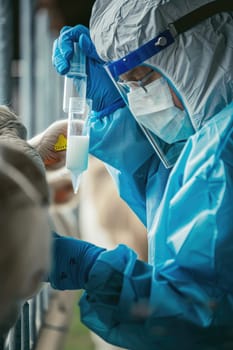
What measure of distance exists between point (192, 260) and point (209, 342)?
0.58 feet

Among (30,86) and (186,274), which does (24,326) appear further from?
(30,86)

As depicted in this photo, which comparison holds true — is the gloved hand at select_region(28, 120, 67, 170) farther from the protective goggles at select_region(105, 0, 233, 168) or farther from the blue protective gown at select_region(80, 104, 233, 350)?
the blue protective gown at select_region(80, 104, 233, 350)

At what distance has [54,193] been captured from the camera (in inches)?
86.2

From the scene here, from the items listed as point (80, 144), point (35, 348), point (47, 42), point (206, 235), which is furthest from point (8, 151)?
point (47, 42)

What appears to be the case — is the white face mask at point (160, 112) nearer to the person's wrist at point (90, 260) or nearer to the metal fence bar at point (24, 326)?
the person's wrist at point (90, 260)

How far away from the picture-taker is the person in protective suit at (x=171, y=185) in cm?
125

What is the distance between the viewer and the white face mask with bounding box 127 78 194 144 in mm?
1480

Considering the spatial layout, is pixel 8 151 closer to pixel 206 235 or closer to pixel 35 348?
pixel 206 235

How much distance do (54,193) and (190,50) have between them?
3.05 ft

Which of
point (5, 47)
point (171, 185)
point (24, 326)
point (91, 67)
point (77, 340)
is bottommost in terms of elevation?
point (77, 340)

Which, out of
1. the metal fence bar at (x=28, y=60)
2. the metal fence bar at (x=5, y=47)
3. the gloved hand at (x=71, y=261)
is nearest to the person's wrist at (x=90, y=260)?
the gloved hand at (x=71, y=261)

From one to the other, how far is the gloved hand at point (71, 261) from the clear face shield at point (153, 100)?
1.16 feet

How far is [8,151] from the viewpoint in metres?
0.82

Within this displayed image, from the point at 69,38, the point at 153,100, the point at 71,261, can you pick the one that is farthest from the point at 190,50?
the point at 71,261
